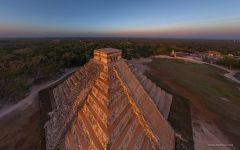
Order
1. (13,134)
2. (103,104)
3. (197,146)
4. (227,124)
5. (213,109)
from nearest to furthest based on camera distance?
(103,104) → (197,146) → (13,134) → (227,124) → (213,109)

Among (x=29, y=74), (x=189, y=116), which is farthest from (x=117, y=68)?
(x=29, y=74)

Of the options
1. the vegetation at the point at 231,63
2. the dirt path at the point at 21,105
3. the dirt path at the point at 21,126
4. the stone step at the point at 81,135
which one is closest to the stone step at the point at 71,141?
the stone step at the point at 81,135

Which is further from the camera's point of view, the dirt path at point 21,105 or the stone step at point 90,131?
the dirt path at point 21,105

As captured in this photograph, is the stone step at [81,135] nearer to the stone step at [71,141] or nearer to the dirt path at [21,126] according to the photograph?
the stone step at [71,141]

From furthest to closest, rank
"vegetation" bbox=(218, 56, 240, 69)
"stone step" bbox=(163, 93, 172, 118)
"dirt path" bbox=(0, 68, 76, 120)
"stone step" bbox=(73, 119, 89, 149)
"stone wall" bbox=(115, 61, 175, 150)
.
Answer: "vegetation" bbox=(218, 56, 240, 69)
"dirt path" bbox=(0, 68, 76, 120)
"stone step" bbox=(163, 93, 172, 118)
"stone wall" bbox=(115, 61, 175, 150)
"stone step" bbox=(73, 119, 89, 149)

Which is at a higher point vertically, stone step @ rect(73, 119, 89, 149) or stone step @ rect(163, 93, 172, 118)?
stone step @ rect(73, 119, 89, 149)

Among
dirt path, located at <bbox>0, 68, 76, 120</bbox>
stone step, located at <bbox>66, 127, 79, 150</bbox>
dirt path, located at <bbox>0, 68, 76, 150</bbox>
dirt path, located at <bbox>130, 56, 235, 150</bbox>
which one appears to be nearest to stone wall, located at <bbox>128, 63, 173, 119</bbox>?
dirt path, located at <bbox>130, 56, 235, 150</bbox>

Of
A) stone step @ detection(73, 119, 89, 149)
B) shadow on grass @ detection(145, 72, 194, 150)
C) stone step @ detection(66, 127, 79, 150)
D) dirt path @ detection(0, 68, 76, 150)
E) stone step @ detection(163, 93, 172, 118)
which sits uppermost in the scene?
stone step @ detection(73, 119, 89, 149)

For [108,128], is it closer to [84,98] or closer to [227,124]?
[84,98]

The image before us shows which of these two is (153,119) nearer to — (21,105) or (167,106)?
(167,106)

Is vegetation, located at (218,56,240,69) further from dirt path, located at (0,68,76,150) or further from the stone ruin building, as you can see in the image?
dirt path, located at (0,68,76,150)

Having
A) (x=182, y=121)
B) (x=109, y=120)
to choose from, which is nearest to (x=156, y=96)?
(x=182, y=121)
